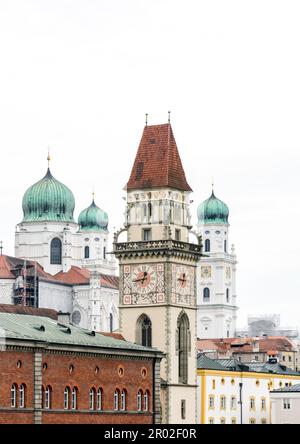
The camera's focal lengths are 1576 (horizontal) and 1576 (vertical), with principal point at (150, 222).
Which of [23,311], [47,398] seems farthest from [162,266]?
[23,311]

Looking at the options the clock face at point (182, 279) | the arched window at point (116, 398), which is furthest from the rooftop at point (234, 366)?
the arched window at point (116, 398)

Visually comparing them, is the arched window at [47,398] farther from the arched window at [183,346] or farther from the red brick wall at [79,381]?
the arched window at [183,346]

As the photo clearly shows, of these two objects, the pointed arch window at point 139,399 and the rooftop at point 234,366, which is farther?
the rooftop at point 234,366

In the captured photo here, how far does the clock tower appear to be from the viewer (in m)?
122

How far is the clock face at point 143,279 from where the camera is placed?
406 feet

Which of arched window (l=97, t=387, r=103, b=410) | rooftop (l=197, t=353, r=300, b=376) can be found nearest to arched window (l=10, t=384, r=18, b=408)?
arched window (l=97, t=387, r=103, b=410)

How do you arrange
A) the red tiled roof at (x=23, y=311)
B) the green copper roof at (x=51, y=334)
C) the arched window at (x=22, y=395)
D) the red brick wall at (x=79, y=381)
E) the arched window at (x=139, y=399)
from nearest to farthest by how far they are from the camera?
the red brick wall at (x=79, y=381)
the arched window at (x=22, y=395)
the green copper roof at (x=51, y=334)
the arched window at (x=139, y=399)
the red tiled roof at (x=23, y=311)

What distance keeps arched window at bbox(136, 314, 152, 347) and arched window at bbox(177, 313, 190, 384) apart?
2.37 metres

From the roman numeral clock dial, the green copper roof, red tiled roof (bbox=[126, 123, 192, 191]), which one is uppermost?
red tiled roof (bbox=[126, 123, 192, 191])

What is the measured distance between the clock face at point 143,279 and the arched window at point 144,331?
2226mm

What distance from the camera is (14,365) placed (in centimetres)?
9812

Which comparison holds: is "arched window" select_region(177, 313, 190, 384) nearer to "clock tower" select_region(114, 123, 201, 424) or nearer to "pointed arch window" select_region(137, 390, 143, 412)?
"clock tower" select_region(114, 123, 201, 424)
